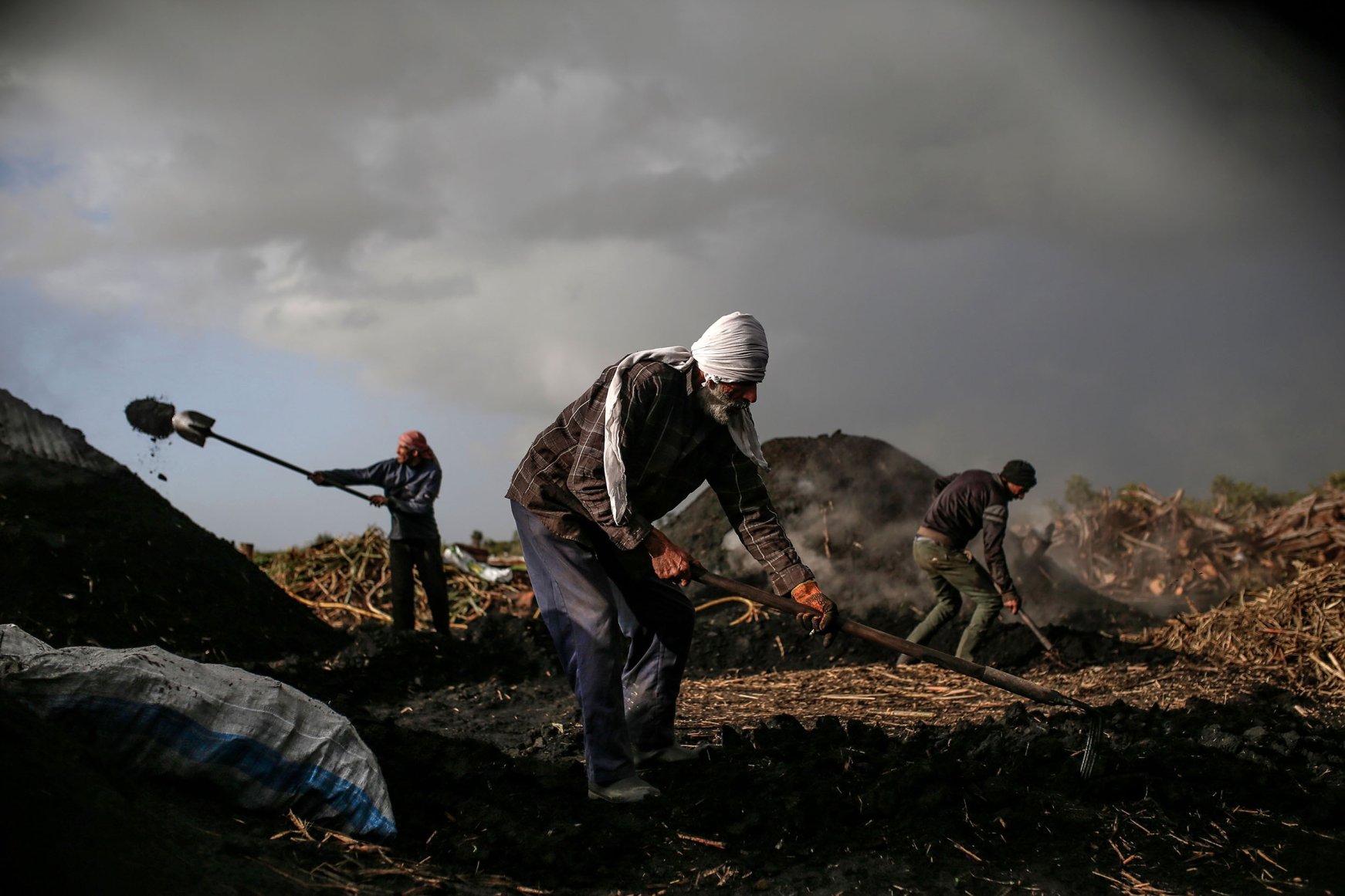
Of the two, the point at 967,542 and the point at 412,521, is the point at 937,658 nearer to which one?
the point at 967,542

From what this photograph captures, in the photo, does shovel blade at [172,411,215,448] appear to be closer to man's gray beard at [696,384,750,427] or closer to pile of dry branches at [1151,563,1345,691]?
man's gray beard at [696,384,750,427]

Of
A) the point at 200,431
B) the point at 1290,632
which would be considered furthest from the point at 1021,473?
the point at 200,431

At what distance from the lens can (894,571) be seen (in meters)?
11.2

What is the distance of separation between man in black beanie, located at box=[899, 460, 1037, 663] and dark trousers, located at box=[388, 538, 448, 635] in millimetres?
4222

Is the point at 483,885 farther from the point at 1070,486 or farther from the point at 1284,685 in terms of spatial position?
A: the point at 1070,486

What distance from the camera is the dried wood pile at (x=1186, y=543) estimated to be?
12594 mm

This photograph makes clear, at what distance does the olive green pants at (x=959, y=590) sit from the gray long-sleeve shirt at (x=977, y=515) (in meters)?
0.11

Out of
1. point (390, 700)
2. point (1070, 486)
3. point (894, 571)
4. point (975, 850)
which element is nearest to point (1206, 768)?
point (975, 850)

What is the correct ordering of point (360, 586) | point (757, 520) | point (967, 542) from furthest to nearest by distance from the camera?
point (360, 586), point (967, 542), point (757, 520)

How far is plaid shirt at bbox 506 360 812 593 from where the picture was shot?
3996mm

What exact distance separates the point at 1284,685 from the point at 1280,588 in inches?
54.2

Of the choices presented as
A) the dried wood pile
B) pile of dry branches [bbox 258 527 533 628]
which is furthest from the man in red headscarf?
the dried wood pile

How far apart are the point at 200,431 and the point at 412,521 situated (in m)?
2.10

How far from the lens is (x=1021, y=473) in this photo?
26.7 feet
